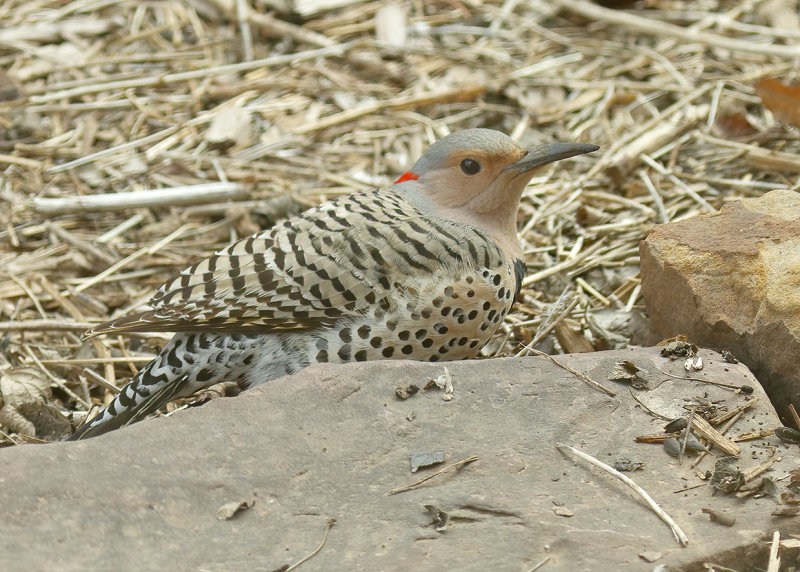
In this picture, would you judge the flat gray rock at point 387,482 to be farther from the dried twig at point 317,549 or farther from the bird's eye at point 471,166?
the bird's eye at point 471,166

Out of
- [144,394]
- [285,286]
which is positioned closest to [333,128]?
[285,286]

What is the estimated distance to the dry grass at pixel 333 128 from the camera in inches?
186

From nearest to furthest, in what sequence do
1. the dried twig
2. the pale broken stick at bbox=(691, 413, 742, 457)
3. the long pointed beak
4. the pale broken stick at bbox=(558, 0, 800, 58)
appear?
the dried twig < the pale broken stick at bbox=(691, 413, 742, 457) < the long pointed beak < the pale broken stick at bbox=(558, 0, 800, 58)

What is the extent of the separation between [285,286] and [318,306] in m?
0.15

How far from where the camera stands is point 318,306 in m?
3.65

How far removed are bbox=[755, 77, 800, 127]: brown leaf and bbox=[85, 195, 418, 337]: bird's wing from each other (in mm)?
2385

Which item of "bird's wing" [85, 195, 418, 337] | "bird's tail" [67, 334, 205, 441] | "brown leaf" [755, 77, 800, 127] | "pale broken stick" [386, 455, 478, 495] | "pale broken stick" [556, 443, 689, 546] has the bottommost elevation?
"bird's tail" [67, 334, 205, 441]

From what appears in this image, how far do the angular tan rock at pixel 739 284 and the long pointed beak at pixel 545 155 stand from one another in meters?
0.49

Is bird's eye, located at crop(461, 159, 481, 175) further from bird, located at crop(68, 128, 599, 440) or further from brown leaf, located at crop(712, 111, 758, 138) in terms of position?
brown leaf, located at crop(712, 111, 758, 138)

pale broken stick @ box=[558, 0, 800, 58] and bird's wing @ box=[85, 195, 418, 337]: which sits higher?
pale broken stick @ box=[558, 0, 800, 58]

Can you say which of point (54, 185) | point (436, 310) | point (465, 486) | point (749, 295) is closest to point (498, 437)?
point (465, 486)

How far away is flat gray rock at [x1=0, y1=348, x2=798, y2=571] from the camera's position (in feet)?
8.38

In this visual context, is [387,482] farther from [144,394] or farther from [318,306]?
[144,394]

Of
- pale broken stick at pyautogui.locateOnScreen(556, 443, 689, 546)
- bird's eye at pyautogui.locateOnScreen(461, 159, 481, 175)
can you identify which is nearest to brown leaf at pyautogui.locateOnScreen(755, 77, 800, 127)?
bird's eye at pyautogui.locateOnScreen(461, 159, 481, 175)
